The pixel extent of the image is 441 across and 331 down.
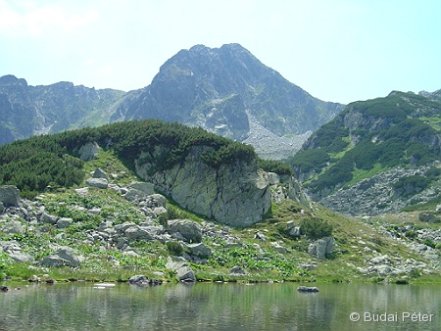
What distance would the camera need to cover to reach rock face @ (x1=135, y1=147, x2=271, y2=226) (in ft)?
272

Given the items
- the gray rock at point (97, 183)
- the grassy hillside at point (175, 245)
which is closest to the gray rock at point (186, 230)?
the grassy hillside at point (175, 245)

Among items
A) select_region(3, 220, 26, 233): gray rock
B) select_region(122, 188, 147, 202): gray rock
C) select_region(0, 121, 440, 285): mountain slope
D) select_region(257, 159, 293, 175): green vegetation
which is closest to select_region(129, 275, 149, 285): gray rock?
select_region(0, 121, 440, 285): mountain slope

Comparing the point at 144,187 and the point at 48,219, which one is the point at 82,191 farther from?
the point at 48,219

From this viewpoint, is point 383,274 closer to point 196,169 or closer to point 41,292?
point 196,169

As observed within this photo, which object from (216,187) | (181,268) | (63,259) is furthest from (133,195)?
(63,259)

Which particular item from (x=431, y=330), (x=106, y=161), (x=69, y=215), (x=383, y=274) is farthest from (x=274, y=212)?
(x=431, y=330)

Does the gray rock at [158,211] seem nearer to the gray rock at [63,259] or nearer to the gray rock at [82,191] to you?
the gray rock at [82,191]

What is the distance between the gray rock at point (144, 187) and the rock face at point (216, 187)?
5.85 m

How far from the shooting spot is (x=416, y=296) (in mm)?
50031

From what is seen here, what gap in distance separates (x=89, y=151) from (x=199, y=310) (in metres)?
63.4

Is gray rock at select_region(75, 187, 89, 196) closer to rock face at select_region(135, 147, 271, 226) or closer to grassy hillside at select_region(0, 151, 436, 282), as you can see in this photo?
grassy hillside at select_region(0, 151, 436, 282)

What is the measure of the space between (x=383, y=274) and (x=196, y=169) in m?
33.0

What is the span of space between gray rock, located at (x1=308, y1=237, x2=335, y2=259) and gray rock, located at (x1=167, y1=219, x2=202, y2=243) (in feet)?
57.3

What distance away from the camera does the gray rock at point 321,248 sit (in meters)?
72.4
